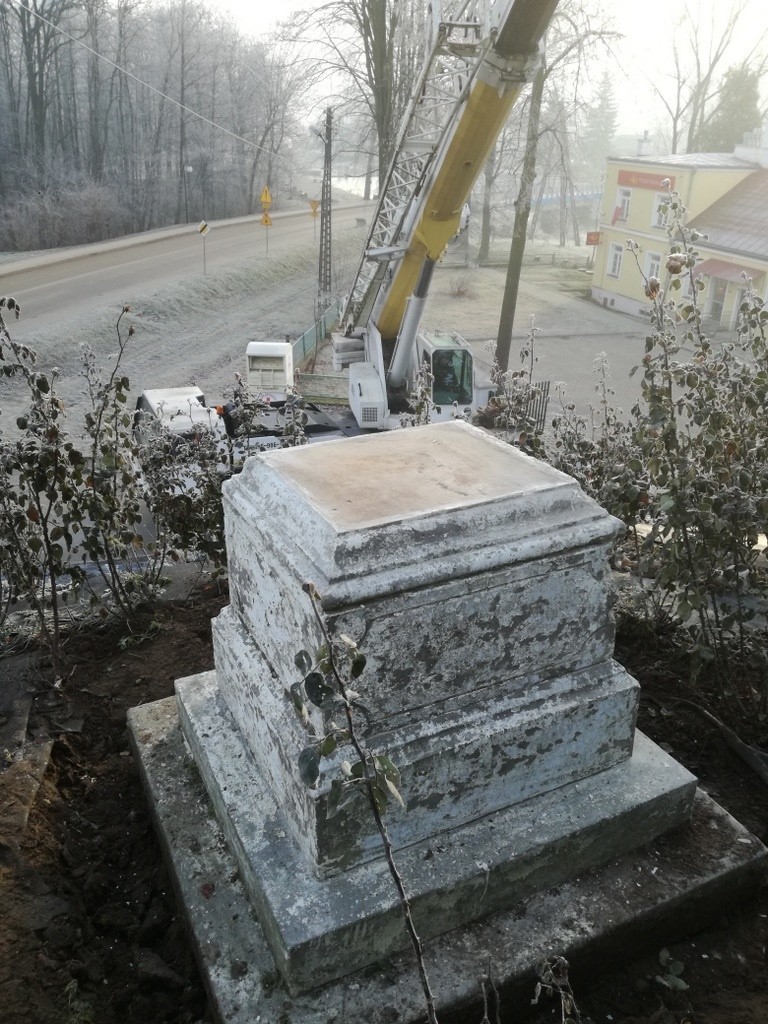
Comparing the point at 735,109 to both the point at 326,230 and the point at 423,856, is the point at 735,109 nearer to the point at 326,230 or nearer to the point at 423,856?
the point at 326,230

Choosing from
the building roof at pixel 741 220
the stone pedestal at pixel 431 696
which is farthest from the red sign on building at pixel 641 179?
the stone pedestal at pixel 431 696

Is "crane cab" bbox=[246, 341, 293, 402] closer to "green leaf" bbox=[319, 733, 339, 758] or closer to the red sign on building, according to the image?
"green leaf" bbox=[319, 733, 339, 758]

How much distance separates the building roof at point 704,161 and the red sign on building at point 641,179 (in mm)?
317

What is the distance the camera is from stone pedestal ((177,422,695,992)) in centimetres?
254

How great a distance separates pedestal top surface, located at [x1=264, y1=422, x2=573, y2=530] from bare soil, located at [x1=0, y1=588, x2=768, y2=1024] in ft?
5.18

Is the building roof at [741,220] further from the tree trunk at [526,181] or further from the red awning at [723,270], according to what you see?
the tree trunk at [526,181]

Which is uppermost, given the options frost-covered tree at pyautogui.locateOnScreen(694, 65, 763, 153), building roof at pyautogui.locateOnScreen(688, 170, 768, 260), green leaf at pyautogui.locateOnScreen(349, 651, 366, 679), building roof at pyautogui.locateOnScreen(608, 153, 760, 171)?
A: frost-covered tree at pyautogui.locateOnScreen(694, 65, 763, 153)

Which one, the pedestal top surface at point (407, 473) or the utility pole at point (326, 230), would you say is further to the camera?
the utility pole at point (326, 230)

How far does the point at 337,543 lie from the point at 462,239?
36652 mm

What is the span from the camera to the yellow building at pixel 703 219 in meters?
22.4

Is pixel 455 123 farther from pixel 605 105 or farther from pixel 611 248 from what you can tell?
pixel 605 105

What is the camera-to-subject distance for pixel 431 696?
269 centimetres

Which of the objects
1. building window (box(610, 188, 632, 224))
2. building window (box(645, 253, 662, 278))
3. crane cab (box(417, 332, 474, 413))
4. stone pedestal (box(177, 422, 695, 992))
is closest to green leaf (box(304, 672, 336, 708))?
stone pedestal (box(177, 422, 695, 992))

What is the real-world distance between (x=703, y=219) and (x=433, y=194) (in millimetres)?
17213
